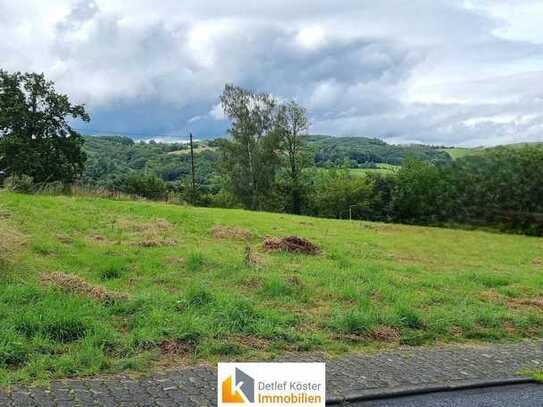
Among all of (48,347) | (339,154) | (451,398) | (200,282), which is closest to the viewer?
(451,398)

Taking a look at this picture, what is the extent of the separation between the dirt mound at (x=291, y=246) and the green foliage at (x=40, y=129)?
36.1 m

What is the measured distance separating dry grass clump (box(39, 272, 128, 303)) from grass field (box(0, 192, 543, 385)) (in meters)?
0.02

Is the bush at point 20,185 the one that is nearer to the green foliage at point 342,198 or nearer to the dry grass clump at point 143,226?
the dry grass clump at point 143,226

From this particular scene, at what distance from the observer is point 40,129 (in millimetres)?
48531

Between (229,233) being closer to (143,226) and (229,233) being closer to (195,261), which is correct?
(143,226)

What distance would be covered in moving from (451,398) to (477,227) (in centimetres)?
1815

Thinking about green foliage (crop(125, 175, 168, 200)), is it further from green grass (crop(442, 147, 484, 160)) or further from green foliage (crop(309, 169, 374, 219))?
green grass (crop(442, 147, 484, 160))

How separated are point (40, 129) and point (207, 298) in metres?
45.6

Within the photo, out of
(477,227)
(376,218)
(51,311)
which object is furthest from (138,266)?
(376,218)

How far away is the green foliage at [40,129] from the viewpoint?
45.6 meters

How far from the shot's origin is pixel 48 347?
5.82 m

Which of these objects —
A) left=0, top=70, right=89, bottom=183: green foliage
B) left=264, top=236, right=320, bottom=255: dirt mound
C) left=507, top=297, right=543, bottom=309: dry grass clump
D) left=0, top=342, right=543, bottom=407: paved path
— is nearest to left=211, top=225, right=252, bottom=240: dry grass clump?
left=264, top=236, right=320, bottom=255: dirt mound

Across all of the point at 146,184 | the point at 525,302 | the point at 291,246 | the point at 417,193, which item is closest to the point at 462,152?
the point at 291,246

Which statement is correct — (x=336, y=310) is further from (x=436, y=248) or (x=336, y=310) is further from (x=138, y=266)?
(x=436, y=248)
